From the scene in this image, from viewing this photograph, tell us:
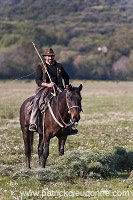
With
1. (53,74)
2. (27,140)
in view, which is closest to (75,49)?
(27,140)

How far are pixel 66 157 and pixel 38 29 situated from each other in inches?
5421

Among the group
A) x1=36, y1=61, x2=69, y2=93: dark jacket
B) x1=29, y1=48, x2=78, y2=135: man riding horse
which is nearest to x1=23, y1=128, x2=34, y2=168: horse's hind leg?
x1=29, y1=48, x2=78, y2=135: man riding horse

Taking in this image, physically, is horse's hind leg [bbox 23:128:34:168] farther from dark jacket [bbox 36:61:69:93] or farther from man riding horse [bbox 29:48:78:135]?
dark jacket [bbox 36:61:69:93]

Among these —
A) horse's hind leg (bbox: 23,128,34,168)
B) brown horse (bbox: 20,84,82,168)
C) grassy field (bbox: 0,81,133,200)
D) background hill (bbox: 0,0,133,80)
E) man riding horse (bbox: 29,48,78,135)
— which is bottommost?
grassy field (bbox: 0,81,133,200)

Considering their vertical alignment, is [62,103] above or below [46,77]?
below

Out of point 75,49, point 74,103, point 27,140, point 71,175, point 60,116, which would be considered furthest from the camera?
point 75,49

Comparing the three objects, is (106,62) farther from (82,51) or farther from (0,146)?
(0,146)

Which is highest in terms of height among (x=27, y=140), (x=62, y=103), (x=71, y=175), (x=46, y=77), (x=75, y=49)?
(x=75, y=49)

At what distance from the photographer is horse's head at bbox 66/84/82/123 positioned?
45.0 feet

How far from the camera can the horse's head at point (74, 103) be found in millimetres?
13703

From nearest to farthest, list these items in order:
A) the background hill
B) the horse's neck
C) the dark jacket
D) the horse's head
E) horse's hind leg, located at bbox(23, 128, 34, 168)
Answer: the horse's head < the horse's neck < the dark jacket < horse's hind leg, located at bbox(23, 128, 34, 168) < the background hill

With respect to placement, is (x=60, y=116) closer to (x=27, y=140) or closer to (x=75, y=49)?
(x=27, y=140)

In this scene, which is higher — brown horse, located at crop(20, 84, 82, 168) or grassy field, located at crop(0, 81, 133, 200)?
brown horse, located at crop(20, 84, 82, 168)

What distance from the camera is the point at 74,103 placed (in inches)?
545
